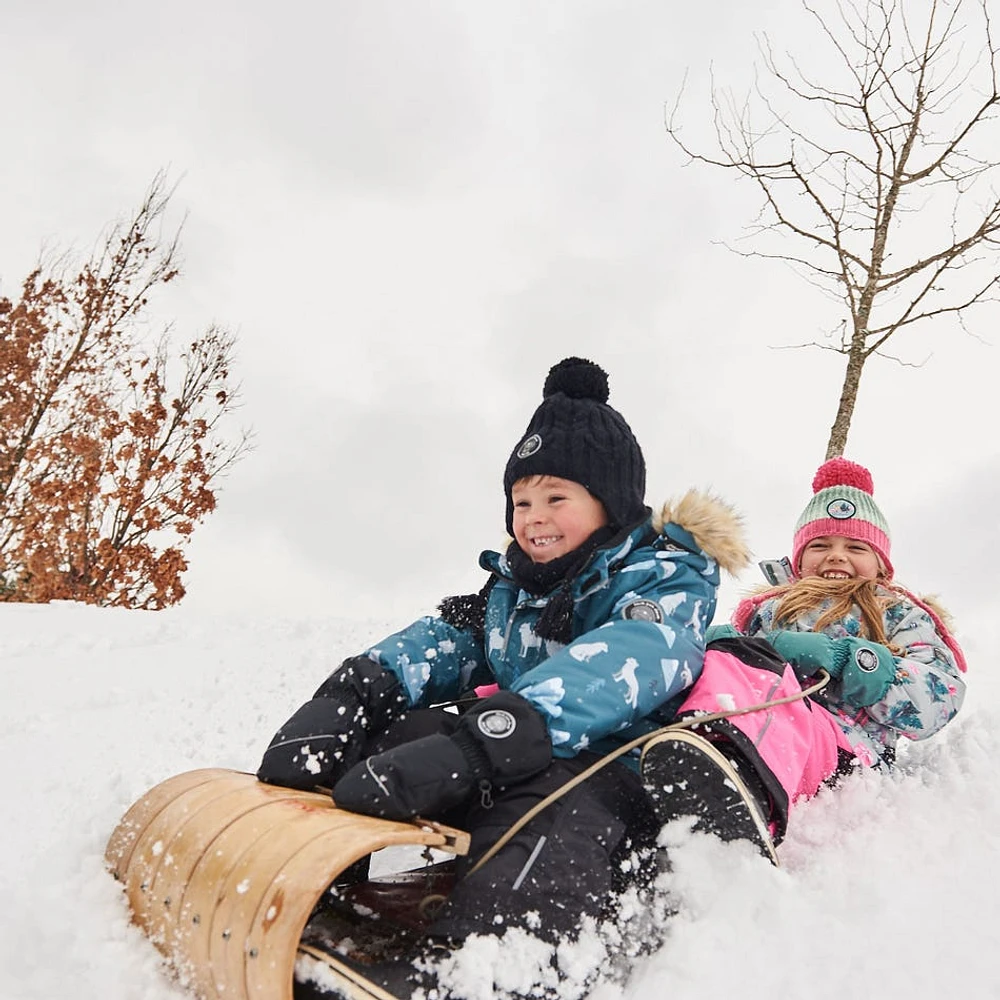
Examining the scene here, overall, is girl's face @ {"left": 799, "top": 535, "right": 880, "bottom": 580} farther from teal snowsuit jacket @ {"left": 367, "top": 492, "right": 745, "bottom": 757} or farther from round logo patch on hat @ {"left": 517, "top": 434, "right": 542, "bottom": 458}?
round logo patch on hat @ {"left": 517, "top": 434, "right": 542, "bottom": 458}

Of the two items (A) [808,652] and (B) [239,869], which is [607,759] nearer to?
(B) [239,869]

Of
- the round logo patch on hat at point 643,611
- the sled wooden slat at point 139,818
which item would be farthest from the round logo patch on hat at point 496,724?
the sled wooden slat at point 139,818

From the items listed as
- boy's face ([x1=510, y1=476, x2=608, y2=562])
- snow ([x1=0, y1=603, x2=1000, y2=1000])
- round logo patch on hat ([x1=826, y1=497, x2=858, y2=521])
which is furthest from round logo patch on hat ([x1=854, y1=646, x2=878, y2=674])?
round logo patch on hat ([x1=826, y1=497, x2=858, y2=521])

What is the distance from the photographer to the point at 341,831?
1470mm

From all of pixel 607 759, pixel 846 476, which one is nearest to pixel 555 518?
pixel 607 759

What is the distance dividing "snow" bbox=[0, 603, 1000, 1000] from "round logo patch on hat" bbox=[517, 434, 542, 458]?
1181mm

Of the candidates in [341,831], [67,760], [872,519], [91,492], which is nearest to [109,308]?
[91,492]

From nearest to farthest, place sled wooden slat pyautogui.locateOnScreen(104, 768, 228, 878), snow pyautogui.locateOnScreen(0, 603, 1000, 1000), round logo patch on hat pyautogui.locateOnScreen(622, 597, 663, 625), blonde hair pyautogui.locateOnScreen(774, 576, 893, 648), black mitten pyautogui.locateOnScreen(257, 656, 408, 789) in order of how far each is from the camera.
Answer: snow pyautogui.locateOnScreen(0, 603, 1000, 1000) → sled wooden slat pyautogui.locateOnScreen(104, 768, 228, 878) → black mitten pyautogui.locateOnScreen(257, 656, 408, 789) → round logo patch on hat pyautogui.locateOnScreen(622, 597, 663, 625) → blonde hair pyautogui.locateOnScreen(774, 576, 893, 648)

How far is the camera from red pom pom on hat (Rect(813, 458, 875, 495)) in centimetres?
369

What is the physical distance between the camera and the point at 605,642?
1951 millimetres

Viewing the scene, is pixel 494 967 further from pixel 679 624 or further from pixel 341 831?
pixel 679 624

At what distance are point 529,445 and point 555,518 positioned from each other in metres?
0.28

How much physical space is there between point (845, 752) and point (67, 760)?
103 inches

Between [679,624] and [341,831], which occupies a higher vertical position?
[679,624]
